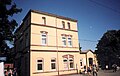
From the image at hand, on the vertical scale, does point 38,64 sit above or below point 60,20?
below

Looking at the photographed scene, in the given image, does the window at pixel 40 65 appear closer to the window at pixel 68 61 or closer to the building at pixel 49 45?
the building at pixel 49 45

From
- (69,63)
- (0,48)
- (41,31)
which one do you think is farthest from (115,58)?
(0,48)

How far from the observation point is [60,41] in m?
Result: 27.1

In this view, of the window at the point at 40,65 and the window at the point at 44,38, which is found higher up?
the window at the point at 44,38

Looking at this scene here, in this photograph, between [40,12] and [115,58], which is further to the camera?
[115,58]

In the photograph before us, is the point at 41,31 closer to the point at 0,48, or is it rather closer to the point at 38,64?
the point at 38,64

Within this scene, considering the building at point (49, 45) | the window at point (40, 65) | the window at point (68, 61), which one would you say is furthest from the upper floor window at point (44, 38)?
the window at point (68, 61)

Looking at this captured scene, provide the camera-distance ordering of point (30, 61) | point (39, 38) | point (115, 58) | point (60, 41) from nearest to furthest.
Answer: point (30, 61), point (39, 38), point (60, 41), point (115, 58)

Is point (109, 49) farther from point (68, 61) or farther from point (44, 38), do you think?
point (44, 38)

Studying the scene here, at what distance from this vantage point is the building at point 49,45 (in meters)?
23.3

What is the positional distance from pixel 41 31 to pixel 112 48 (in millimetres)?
32185

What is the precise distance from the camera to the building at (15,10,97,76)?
23297 millimetres

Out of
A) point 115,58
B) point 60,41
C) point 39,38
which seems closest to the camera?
point 39,38

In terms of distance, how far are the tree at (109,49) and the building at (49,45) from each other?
22.5 meters
